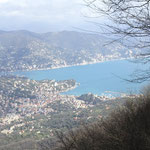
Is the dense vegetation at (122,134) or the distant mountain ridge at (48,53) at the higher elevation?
the dense vegetation at (122,134)

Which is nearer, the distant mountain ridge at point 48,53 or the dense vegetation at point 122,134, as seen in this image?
the dense vegetation at point 122,134

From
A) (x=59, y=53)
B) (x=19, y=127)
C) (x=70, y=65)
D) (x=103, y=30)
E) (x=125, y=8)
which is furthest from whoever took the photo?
(x=59, y=53)

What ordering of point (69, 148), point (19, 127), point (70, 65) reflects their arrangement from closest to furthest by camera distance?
point (69, 148) < point (19, 127) < point (70, 65)

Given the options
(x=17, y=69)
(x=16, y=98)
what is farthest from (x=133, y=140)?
(x=17, y=69)

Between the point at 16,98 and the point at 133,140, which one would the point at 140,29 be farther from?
the point at 16,98

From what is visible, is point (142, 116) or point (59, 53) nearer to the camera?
point (142, 116)

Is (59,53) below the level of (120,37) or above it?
below
